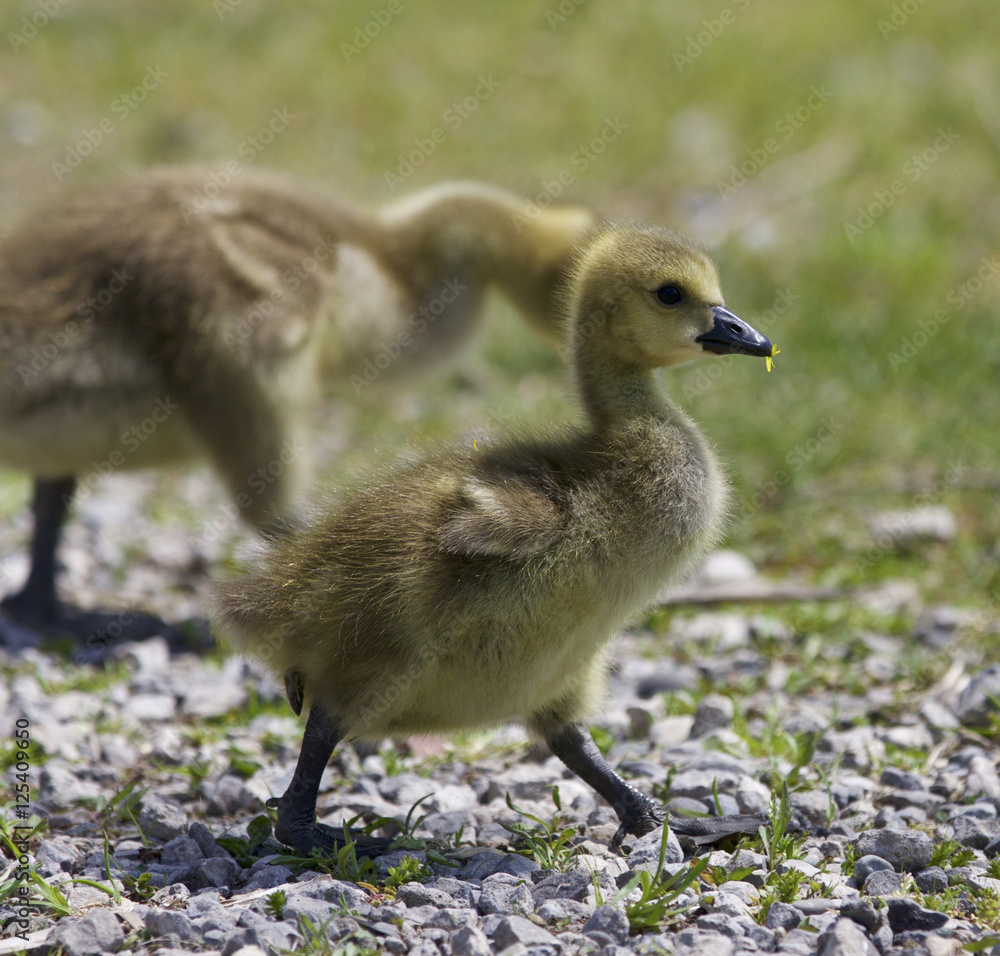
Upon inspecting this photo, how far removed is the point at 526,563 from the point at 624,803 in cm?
68

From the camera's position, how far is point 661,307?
2.85 meters

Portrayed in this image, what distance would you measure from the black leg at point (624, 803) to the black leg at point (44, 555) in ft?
7.74

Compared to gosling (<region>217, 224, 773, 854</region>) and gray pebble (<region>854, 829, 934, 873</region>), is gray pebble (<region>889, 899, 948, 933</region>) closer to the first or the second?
gray pebble (<region>854, 829, 934, 873</region>)

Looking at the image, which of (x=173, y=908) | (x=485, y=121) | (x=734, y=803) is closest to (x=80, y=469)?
(x=173, y=908)

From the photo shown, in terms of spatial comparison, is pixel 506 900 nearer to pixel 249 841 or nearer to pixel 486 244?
pixel 249 841

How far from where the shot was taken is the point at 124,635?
4387 mm

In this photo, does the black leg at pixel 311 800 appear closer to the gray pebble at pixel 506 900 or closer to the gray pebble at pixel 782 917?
the gray pebble at pixel 506 900

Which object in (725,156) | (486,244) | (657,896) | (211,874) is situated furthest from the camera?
(725,156)

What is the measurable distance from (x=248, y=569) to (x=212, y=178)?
220 cm

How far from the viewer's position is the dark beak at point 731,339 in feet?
9.34

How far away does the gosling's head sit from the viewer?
2.86 meters

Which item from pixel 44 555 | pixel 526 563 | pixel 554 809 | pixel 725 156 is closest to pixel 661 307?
pixel 526 563

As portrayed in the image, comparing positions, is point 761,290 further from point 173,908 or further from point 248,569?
point 173,908

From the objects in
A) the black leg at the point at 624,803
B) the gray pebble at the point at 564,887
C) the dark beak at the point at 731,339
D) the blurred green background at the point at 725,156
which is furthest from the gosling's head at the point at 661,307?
the blurred green background at the point at 725,156
